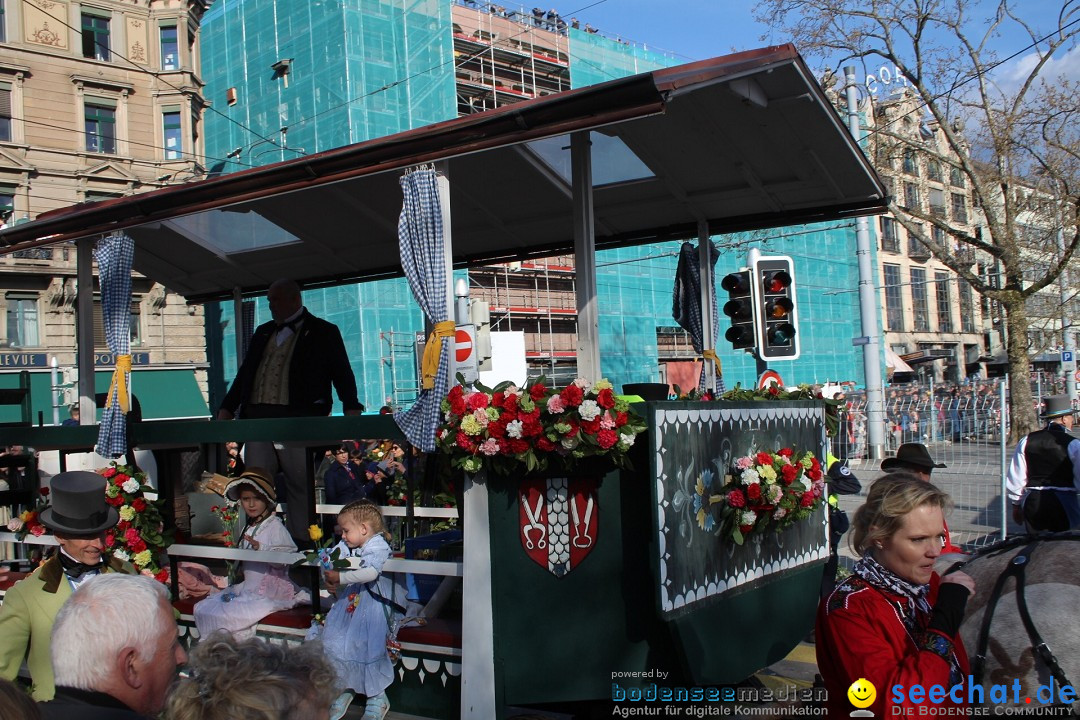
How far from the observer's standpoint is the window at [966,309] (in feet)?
164

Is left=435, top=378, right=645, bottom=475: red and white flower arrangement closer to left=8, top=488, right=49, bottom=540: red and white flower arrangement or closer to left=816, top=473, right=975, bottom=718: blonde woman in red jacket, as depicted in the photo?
left=816, top=473, right=975, bottom=718: blonde woman in red jacket

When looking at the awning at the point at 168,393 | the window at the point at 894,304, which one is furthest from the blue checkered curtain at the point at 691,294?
the window at the point at 894,304

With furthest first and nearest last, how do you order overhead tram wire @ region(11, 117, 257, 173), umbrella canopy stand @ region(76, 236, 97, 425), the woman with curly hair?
overhead tram wire @ region(11, 117, 257, 173), umbrella canopy stand @ region(76, 236, 97, 425), the woman with curly hair

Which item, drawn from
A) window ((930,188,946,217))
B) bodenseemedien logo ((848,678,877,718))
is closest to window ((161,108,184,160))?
window ((930,188,946,217))

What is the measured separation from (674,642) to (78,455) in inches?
259

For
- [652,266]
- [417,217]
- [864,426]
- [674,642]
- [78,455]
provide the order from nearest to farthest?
[674,642] < [417,217] < [78,455] < [864,426] < [652,266]

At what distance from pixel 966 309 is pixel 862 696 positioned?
187 feet

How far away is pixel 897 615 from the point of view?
9.62 ft

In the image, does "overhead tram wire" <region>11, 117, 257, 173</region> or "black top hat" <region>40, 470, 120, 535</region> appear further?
"overhead tram wire" <region>11, 117, 257, 173</region>

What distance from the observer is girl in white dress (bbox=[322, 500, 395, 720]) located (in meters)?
5.03

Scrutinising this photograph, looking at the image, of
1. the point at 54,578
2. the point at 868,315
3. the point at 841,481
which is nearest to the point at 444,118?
the point at 868,315

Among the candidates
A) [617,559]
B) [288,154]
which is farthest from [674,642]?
[288,154]

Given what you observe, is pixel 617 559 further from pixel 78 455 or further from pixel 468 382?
pixel 78 455

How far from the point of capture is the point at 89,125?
113ft
